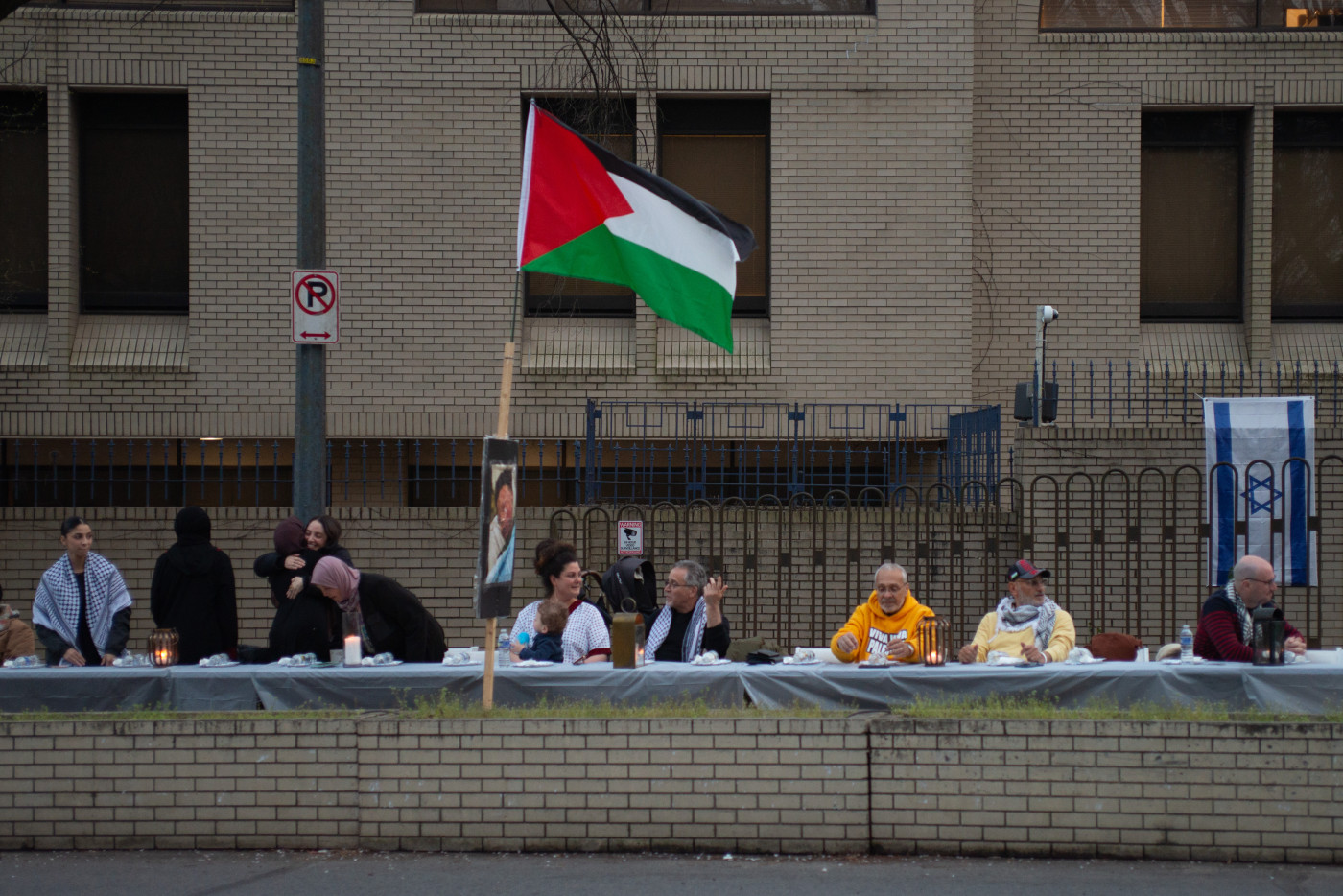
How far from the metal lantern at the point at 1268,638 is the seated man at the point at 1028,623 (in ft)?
3.35

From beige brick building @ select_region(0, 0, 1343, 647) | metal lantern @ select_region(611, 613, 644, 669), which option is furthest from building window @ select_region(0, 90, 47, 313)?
metal lantern @ select_region(611, 613, 644, 669)

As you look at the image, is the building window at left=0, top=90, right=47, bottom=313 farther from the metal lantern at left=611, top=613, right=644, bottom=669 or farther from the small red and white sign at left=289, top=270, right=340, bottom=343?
the metal lantern at left=611, top=613, right=644, bottom=669

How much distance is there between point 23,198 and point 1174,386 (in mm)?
11921

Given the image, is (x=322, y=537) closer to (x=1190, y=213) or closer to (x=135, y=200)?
(x=135, y=200)

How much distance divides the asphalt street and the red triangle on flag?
310 cm

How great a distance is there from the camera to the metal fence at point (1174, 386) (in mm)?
11898

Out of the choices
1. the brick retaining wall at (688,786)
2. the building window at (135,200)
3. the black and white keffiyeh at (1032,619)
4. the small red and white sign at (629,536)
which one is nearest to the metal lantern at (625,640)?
the brick retaining wall at (688,786)

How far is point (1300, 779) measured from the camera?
5664 millimetres

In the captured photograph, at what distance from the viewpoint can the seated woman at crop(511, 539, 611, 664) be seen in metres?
7.27

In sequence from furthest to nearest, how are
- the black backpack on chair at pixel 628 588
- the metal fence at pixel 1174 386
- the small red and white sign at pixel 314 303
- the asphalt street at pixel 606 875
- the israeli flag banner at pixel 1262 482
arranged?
the metal fence at pixel 1174 386 → the israeli flag banner at pixel 1262 482 → the black backpack on chair at pixel 628 588 → the small red and white sign at pixel 314 303 → the asphalt street at pixel 606 875

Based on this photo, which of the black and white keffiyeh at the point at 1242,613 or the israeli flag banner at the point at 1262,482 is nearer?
the black and white keffiyeh at the point at 1242,613

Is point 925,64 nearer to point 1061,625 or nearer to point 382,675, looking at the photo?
point 1061,625

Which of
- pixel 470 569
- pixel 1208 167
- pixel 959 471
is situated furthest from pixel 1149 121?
pixel 470 569

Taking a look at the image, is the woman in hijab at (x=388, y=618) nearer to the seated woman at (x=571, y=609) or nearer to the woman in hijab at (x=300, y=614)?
the woman in hijab at (x=300, y=614)
